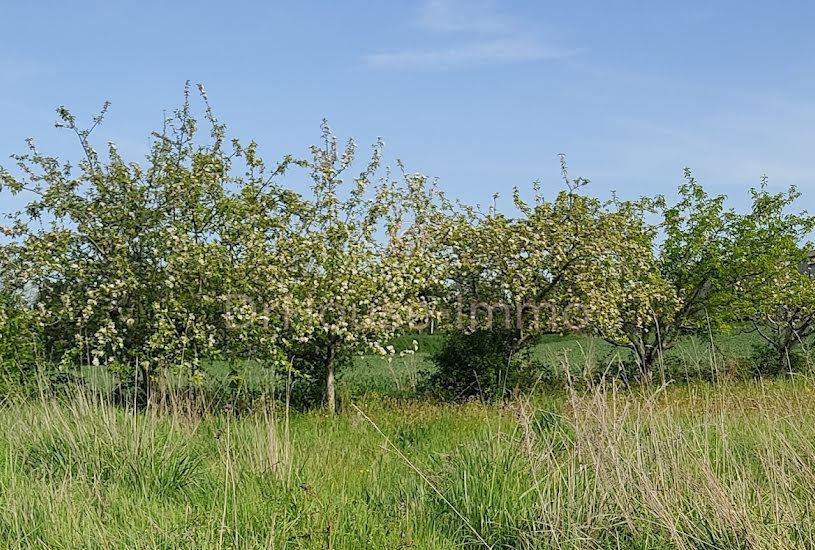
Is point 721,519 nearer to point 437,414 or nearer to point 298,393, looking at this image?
point 437,414

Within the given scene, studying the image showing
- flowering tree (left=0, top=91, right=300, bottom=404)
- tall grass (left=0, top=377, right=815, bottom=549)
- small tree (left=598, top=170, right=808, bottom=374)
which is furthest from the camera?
small tree (left=598, top=170, right=808, bottom=374)

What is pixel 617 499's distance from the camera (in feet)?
14.9

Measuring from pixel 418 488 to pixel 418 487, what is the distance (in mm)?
27

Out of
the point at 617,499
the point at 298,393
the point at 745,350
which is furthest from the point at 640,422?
the point at 745,350

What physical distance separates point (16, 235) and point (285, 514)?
23.0 ft

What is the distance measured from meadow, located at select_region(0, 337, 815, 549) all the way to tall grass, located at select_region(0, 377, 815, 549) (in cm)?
1

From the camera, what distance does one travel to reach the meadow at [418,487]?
4.39 meters

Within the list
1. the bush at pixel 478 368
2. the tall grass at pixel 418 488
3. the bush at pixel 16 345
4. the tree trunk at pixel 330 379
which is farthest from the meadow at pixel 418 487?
the bush at pixel 478 368

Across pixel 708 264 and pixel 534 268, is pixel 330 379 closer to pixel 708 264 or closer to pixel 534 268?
pixel 534 268

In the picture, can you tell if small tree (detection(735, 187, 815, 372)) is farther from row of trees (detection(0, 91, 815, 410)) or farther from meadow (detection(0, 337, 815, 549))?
meadow (detection(0, 337, 815, 549))

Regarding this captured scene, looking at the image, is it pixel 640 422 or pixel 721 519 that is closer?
pixel 721 519

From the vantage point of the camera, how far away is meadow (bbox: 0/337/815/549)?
439 centimetres

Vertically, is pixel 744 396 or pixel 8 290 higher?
pixel 8 290

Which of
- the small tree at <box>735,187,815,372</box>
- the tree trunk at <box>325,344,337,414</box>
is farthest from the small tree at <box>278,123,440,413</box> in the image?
the small tree at <box>735,187,815,372</box>
